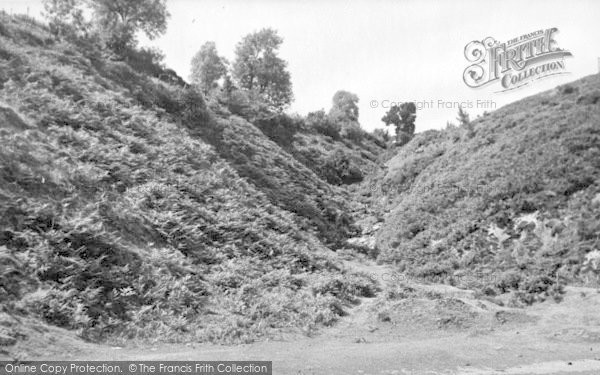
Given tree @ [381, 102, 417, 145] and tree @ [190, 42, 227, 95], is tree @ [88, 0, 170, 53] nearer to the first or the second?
tree @ [190, 42, 227, 95]

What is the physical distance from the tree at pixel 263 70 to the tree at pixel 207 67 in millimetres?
1778

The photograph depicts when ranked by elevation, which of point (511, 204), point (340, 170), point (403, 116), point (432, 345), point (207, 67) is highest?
point (207, 67)

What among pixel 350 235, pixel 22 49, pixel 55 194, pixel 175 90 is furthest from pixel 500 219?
pixel 22 49

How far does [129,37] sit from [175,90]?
10.1 m

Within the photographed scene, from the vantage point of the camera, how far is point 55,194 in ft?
58.5


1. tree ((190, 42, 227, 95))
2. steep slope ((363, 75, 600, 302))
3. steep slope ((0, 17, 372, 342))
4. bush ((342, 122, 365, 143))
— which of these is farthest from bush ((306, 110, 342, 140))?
steep slope ((0, 17, 372, 342))

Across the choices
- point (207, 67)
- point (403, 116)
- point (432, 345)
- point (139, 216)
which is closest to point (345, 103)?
point (403, 116)

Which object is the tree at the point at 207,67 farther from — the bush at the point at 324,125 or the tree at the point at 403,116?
the tree at the point at 403,116

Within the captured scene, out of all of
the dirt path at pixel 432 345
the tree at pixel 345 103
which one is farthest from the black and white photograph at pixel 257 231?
the tree at pixel 345 103

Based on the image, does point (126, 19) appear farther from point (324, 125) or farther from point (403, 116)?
point (403, 116)

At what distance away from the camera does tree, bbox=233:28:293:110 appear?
57.3 metres

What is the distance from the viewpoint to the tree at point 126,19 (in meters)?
42.2

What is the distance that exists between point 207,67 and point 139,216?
40.2m

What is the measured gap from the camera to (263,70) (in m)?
57.0
